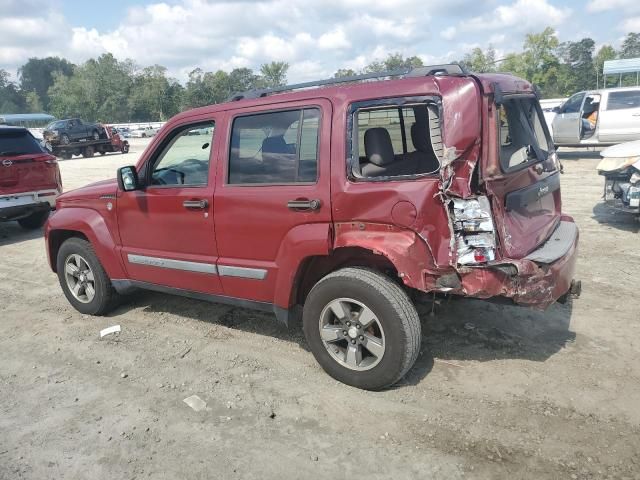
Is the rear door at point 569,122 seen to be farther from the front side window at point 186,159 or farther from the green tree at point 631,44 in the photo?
the green tree at point 631,44

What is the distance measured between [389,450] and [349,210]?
1.46 meters

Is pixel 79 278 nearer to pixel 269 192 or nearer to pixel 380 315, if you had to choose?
pixel 269 192

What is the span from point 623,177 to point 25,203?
9.29 metres

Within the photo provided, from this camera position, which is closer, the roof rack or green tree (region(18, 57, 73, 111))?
the roof rack

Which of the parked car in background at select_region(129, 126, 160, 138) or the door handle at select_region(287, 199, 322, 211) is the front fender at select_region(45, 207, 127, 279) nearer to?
the door handle at select_region(287, 199, 322, 211)

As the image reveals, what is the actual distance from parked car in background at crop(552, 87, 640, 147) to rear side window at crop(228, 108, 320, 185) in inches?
460

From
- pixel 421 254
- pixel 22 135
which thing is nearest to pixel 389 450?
pixel 421 254

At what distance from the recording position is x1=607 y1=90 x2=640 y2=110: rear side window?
13.4 m

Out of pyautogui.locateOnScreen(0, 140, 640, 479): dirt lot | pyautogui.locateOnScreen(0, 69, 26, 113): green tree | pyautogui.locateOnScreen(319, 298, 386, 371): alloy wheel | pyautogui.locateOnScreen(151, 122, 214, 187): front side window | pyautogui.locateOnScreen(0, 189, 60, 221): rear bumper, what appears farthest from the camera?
pyautogui.locateOnScreen(0, 69, 26, 113): green tree

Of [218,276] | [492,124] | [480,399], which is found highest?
[492,124]

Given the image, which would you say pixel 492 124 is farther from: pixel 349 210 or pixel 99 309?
pixel 99 309

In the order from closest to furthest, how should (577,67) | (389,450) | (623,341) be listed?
(389,450), (623,341), (577,67)

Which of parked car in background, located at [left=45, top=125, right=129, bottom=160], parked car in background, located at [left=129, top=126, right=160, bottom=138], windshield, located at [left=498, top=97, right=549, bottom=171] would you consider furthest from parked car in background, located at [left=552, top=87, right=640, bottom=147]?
parked car in background, located at [left=129, top=126, right=160, bottom=138]

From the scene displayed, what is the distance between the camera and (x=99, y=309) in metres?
5.08
